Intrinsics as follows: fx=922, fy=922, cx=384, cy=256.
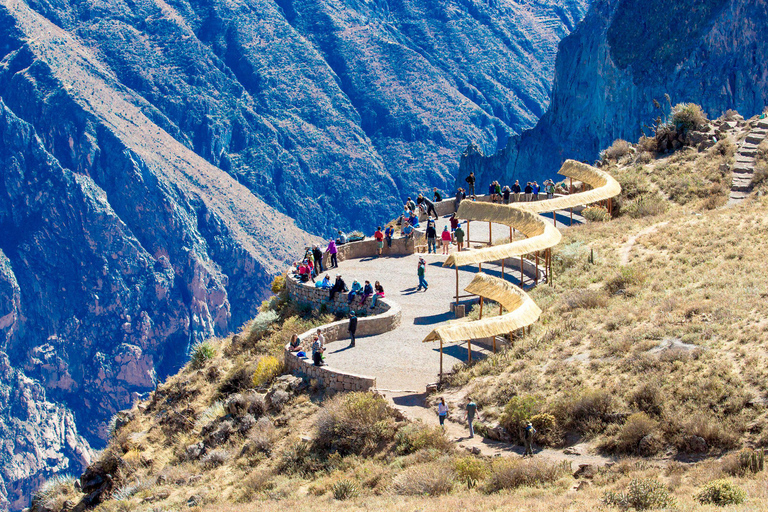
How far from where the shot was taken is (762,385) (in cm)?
1800

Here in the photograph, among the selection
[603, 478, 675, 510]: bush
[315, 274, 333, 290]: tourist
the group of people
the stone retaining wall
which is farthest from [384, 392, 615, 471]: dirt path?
the group of people

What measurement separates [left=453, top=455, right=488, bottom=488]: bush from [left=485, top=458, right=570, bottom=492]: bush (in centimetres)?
35

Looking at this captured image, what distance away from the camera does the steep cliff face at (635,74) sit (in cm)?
9119

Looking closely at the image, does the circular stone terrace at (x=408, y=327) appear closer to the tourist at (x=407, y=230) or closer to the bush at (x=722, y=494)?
the tourist at (x=407, y=230)

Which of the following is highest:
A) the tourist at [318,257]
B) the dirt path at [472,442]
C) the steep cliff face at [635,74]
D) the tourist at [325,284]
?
the steep cliff face at [635,74]

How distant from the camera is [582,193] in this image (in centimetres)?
3409

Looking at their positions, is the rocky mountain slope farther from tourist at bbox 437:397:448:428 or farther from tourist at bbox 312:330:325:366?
tourist at bbox 437:397:448:428

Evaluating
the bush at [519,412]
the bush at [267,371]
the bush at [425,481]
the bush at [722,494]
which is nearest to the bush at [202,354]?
the bush at [267,371]

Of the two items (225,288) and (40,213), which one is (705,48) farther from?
(40,213)

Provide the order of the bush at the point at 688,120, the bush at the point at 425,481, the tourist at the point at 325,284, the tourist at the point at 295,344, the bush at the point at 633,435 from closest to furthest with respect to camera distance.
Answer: the bush at the point at 425,481 → the bush at the point at 633,435 → the tourist at the point at 295,344 → the tourist at the point at 325,284 → the bush at the point at 688,120

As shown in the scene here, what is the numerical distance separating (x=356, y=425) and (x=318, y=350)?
3713 millimetres

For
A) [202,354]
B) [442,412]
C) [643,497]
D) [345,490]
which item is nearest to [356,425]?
[442,412]

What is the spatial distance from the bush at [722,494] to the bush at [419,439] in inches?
224

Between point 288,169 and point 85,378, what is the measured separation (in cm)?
5359
